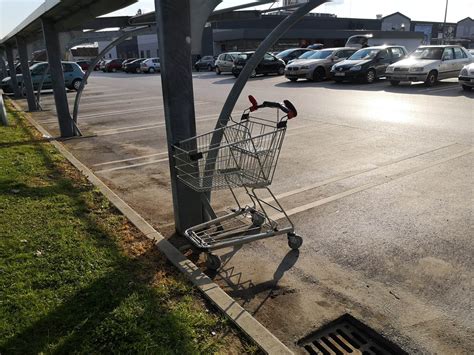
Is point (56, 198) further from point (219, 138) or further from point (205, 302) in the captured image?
point (205, 302)

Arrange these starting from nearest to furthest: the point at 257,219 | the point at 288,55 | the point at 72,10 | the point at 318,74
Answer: the point at 257,219 < the point at 72,10 < the point at 318,74 < the point at 288,55

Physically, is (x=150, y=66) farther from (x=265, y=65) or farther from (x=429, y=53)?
(x=429, y=53)

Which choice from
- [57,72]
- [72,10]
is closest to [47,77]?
[57,72]

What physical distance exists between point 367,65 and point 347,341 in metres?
18.0

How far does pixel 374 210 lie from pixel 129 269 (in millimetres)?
2891

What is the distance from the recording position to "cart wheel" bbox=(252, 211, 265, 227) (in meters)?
4.32

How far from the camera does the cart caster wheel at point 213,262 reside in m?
3.69

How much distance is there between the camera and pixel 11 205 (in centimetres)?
493

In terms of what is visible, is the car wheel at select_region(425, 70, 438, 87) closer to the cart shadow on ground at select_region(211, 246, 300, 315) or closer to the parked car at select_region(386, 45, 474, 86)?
the parked car at select_region(386, 45, 474, 86)

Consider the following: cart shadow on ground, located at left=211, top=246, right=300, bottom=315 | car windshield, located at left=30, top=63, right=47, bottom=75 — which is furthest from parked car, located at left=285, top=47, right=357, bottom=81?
cart shadow on ground, located at left=211, top=246, right=300, bottom=315

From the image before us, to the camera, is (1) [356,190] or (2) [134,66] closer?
(1) [356,190]

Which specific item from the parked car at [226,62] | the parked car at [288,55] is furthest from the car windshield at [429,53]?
the parked car at [226,62]

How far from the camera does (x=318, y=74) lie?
21312 millimetres

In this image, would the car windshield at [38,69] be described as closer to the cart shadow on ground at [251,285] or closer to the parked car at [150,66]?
the parked car at [150,66]
